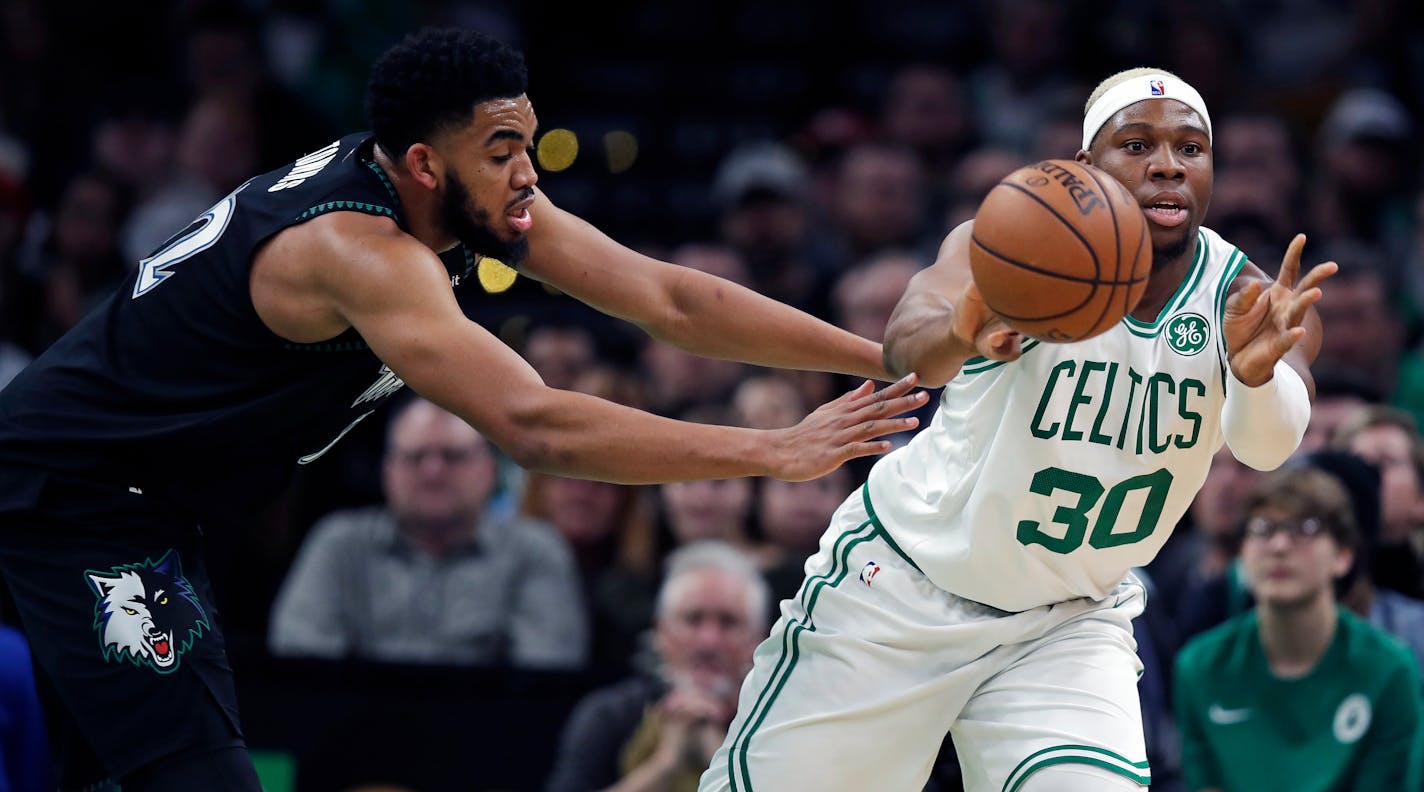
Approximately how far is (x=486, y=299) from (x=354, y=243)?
660cm

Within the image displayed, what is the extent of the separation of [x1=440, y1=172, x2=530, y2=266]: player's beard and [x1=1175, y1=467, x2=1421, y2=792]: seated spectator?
333cm

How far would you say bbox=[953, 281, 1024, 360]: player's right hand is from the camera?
4406 mm

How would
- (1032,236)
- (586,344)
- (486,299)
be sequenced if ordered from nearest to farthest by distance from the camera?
(1032,236) → (586,344) → (486,299)

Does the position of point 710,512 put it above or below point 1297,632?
above

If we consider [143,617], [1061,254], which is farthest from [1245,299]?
[143,617]

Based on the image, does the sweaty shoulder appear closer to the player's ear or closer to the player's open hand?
the player's ear

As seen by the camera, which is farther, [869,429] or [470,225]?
[470,225]

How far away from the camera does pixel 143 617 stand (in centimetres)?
443

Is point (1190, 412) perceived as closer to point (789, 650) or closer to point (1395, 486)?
point (789, 650)

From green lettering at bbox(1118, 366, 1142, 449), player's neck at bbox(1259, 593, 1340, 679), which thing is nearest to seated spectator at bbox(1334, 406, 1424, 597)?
player's neck at bbox(1259, 593, 1340, 679)

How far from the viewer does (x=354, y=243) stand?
437cm

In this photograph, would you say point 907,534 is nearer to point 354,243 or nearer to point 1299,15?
point 354,243

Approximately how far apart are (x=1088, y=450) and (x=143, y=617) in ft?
7.91

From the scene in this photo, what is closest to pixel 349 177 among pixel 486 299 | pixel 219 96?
pixel 486 299
